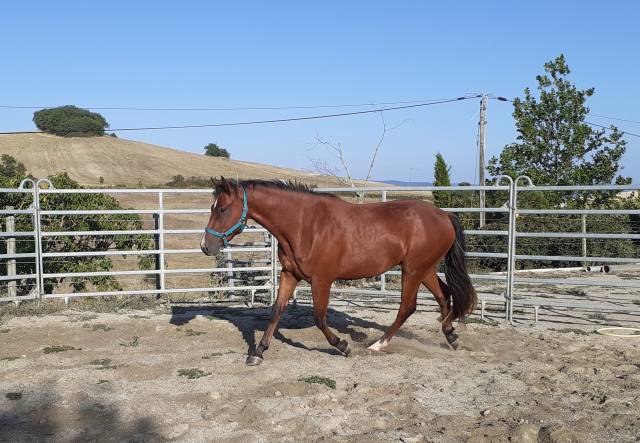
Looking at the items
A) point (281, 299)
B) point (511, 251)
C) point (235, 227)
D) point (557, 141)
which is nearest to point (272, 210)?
point (235, 227)

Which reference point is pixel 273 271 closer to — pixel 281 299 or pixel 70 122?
pixel 281 299

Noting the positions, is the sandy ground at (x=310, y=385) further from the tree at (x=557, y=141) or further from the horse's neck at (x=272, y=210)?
the tree at (x=557, y=141)

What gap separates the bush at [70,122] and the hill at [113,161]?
9.64 ft

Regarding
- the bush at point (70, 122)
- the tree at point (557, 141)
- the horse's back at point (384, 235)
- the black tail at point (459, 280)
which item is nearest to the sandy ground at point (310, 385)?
the black tail at point (459, 280)

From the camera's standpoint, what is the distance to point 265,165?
6712 centimetres

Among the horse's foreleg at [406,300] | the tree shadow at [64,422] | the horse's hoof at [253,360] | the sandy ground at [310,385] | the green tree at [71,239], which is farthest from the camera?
the green tree at [71,239]

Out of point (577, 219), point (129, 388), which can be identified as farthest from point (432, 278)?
point (577, 219)

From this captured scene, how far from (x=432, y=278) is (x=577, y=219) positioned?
9.21 meters

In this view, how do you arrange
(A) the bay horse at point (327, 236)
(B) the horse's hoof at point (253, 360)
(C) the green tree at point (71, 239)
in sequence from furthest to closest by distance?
1. (C) the green tree at point (71, 239)
2. (A) the bay horse at point (327, 236)
3. (B) the horse's hoof at point (253, 360)

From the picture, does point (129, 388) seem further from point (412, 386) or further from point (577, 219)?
point (577, 219)

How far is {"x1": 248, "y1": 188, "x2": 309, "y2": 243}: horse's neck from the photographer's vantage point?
6.35 m

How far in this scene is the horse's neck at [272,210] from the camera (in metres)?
6.35

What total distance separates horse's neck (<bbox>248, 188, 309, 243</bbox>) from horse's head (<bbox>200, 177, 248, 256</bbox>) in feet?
0.42

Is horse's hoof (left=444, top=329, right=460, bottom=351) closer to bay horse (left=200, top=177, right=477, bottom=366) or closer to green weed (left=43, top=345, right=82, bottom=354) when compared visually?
bay horse (left=200, top=177, right=477, bottom=366)
